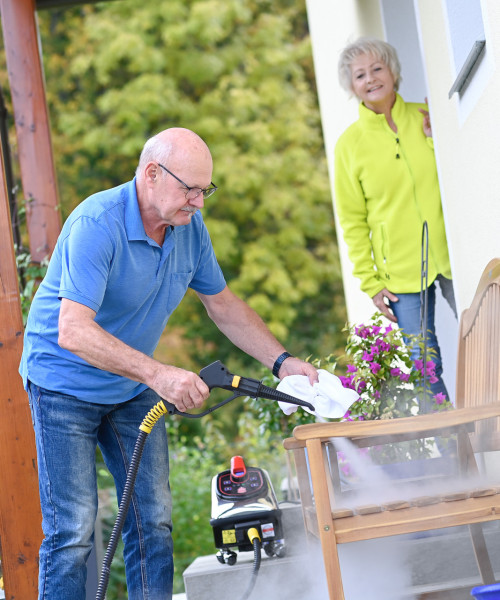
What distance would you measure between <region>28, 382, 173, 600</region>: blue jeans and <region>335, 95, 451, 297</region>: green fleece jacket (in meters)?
1.45

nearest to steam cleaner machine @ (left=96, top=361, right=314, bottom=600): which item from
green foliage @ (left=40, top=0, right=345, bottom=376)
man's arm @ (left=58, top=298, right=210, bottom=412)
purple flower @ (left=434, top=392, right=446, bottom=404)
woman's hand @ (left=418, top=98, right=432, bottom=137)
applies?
purple flower @ (left=434, top=392, right=446, bottom=404)

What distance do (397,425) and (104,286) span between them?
848 mm

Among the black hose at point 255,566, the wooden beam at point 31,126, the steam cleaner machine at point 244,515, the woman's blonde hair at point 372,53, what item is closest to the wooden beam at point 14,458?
the steam cleaner machine at point 244,515

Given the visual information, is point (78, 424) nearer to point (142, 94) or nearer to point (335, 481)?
point (335, 481)

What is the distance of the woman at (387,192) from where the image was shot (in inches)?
145

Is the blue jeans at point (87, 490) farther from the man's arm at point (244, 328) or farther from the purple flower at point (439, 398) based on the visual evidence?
the purple flower at point (439, 398)

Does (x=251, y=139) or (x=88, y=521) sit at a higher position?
(x=251, y=139)

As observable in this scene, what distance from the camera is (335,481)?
9.21ft

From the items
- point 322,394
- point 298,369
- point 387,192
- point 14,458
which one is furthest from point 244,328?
point 387,192

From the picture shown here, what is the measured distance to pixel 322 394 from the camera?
2.44 m

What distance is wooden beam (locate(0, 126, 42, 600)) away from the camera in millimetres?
3217

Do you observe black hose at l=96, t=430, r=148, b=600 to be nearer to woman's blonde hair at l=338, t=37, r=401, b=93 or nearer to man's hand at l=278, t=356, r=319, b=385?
man's hand at l=278, t=356, r=319, b=385

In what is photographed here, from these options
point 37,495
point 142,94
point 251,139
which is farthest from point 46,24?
point 37,495

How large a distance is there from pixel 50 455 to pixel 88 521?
0.68 ft
